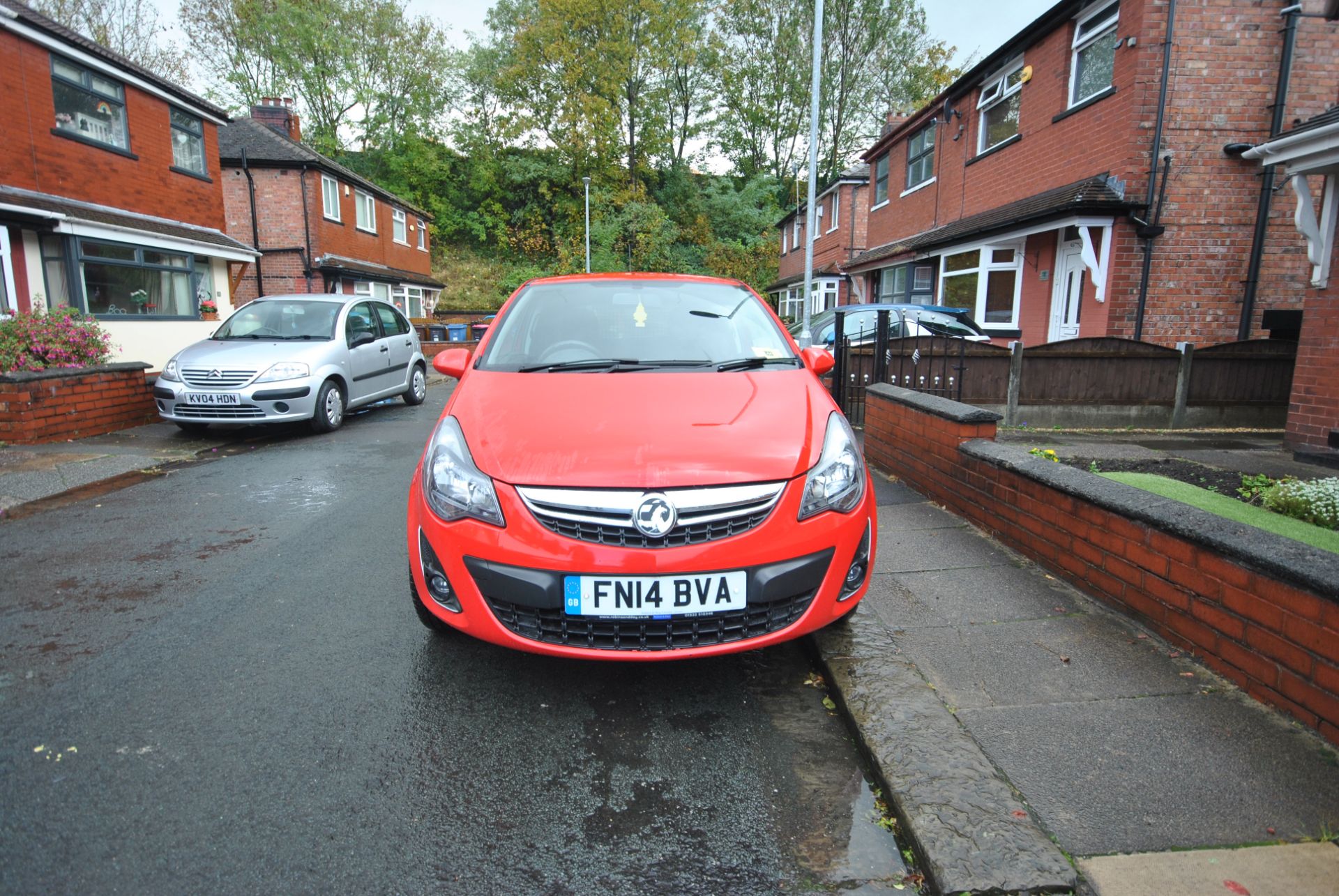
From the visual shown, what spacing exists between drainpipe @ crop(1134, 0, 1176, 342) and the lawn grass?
5.84 m

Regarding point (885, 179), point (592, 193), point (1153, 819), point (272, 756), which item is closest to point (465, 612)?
point (272, 756)

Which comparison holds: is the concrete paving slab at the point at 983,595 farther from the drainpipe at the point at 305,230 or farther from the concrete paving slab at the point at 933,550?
the drainpipe at the point at 305,230

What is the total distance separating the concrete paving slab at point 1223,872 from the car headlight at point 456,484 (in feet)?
6.39

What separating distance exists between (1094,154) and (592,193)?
34.0 meters

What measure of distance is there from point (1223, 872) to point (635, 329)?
3031 mm

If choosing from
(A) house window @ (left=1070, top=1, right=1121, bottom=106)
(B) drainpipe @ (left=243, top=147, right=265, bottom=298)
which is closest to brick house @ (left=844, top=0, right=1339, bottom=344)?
(A) house window @ (left=1070, top=1, right=1121, bottom=106)

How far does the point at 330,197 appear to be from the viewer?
24.3m

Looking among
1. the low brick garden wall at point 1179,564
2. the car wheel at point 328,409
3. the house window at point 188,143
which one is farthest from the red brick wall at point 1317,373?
the house window at point 188,143

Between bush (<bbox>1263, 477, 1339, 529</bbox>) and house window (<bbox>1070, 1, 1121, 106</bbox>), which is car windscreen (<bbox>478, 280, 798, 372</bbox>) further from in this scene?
house window (<bbox>1070, 1, 1121, 106</bbox>)

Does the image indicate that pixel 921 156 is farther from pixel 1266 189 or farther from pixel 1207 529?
pixel 1207 529

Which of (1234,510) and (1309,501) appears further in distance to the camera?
(1234,510)

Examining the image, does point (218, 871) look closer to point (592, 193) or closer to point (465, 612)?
point (465, 612)

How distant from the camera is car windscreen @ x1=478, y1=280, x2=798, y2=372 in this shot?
11.6 ft

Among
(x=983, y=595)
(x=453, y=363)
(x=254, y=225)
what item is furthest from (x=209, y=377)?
(x=254, y=225)
